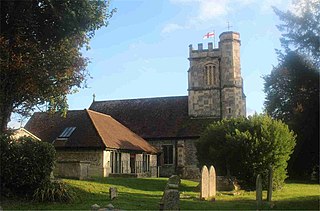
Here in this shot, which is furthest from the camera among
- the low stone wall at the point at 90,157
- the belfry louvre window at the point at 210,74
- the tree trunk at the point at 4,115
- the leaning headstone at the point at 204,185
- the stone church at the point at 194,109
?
the belfry louvre window at the point at 210,74

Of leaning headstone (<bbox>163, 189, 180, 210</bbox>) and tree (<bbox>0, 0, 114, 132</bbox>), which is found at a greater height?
tree (<bbox>0, 0, 114, 132</bbox>)

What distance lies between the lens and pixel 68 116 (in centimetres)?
3947

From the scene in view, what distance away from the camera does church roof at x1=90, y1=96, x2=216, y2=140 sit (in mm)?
45219

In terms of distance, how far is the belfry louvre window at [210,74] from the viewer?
47.7m

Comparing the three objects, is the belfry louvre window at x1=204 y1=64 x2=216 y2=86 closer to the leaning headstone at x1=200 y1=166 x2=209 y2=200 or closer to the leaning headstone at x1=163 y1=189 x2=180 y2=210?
the leaning headstone at x1=200 y1=166 x2=209 y2=200

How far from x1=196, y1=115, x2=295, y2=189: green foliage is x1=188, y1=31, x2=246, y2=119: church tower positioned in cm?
1672

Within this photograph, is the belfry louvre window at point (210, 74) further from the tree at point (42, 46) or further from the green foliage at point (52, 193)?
the green foliage at point (52, 193)

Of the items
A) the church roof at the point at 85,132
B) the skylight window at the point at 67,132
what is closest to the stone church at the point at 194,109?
the church roof at the point at 85,132

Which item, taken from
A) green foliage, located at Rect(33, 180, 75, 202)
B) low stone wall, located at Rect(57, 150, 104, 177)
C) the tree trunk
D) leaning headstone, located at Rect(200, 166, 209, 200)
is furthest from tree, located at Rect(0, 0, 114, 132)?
low stone wall, located at Rect(57, 150, 104, 177)

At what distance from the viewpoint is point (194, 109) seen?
1864 inches

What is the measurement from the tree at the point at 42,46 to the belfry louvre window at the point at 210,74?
2595 centimetres

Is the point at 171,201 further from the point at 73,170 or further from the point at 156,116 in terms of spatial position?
the point at 156,116

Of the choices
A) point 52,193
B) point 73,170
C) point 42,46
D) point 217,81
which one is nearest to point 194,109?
point 217,81

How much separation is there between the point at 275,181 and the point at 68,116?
20535mm
